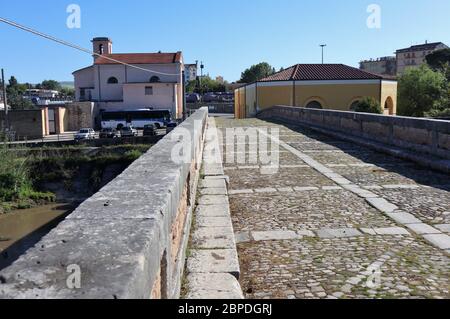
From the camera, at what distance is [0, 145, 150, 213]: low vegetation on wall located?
102ft

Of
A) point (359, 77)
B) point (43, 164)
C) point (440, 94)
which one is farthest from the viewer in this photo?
point (440, 94)

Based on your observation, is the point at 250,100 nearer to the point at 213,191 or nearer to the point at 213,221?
the point at 213,191

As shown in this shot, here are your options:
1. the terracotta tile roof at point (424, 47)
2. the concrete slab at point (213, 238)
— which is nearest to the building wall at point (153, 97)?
the concrete slab at point (213, 238)

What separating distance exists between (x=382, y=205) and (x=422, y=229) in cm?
114

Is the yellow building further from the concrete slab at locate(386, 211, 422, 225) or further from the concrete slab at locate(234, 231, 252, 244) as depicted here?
the concrete slab at locate(234, 231, 252, 244)

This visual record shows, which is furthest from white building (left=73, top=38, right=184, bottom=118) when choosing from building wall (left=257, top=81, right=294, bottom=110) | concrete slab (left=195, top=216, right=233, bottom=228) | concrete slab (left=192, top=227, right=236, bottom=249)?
concrete slab (left=192, top=227, right=236, bottom=249)

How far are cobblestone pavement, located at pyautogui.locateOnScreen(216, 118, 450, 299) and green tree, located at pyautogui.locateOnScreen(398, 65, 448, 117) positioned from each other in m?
43.3

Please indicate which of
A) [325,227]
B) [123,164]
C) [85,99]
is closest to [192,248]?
[325,227]

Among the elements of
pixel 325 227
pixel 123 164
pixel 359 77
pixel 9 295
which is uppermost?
pixel 359 77

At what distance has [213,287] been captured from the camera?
3.29 metres

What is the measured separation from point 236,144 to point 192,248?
1024cm

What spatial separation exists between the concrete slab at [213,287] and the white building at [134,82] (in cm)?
5328

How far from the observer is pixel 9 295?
1653mm

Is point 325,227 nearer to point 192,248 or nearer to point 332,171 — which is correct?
point 192,248
